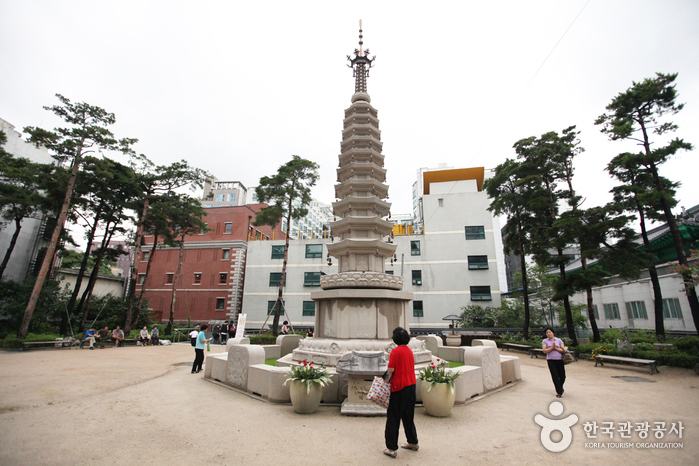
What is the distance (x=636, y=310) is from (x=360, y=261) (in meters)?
28.8

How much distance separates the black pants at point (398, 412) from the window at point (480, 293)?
98.4 feet

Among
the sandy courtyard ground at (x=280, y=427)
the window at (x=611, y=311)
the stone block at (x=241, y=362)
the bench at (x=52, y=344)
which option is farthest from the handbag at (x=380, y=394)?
the window at (x=611, y=311)

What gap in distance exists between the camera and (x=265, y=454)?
5168 mm

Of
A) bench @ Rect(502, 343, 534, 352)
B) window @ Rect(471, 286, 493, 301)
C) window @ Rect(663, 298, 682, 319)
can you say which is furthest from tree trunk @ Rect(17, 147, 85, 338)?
window @ Rect(663, 298, 682, 319)

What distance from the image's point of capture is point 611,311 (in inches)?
1219

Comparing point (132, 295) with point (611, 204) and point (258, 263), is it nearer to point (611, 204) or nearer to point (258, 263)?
point (258, 263)

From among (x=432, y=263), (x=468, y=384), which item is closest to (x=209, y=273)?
(x=432, y=263)

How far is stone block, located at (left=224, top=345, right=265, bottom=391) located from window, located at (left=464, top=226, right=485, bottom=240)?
1159 inches

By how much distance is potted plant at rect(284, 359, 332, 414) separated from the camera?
7238 millimetres

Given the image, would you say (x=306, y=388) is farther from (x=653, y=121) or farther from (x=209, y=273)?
(x=209, y=273)

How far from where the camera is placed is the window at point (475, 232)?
34.4 metres

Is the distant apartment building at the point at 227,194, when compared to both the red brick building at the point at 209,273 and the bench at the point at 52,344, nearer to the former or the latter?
the red brick building at the point at 209,273

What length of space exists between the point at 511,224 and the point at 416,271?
11093 mm

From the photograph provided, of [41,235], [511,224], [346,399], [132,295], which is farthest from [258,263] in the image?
[346,399]
